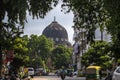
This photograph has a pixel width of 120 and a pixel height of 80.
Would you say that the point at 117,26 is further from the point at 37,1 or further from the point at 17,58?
the point at 17,58

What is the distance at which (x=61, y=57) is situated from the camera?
566 ft

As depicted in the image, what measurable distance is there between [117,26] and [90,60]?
58443 mm

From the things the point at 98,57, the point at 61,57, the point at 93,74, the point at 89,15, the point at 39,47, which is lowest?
the point at 93,74

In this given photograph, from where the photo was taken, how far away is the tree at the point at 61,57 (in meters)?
168

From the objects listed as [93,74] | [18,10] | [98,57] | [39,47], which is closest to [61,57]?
[39,47]

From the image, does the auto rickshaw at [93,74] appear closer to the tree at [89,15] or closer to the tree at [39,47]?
the tree at [89,15]

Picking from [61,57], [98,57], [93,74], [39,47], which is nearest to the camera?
[93,74]

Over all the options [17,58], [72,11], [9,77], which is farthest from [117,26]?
[17,58]

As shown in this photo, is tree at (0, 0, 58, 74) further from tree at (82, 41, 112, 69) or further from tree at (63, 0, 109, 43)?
tree at (82, 41, 112, 69)

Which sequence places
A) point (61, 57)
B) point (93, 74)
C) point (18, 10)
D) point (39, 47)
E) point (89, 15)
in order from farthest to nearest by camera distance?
point (61, 57) < point (39, 47) < point (93, 74) < point (89, 15) < point (18, 10)

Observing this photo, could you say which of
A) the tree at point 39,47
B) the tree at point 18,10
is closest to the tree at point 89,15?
the tree at point 18,10

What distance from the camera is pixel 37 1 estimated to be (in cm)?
1742

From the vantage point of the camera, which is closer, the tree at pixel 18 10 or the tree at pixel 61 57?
the tree at pixel 18 10

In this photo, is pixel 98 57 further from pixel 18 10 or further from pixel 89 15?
pixel 18 10
